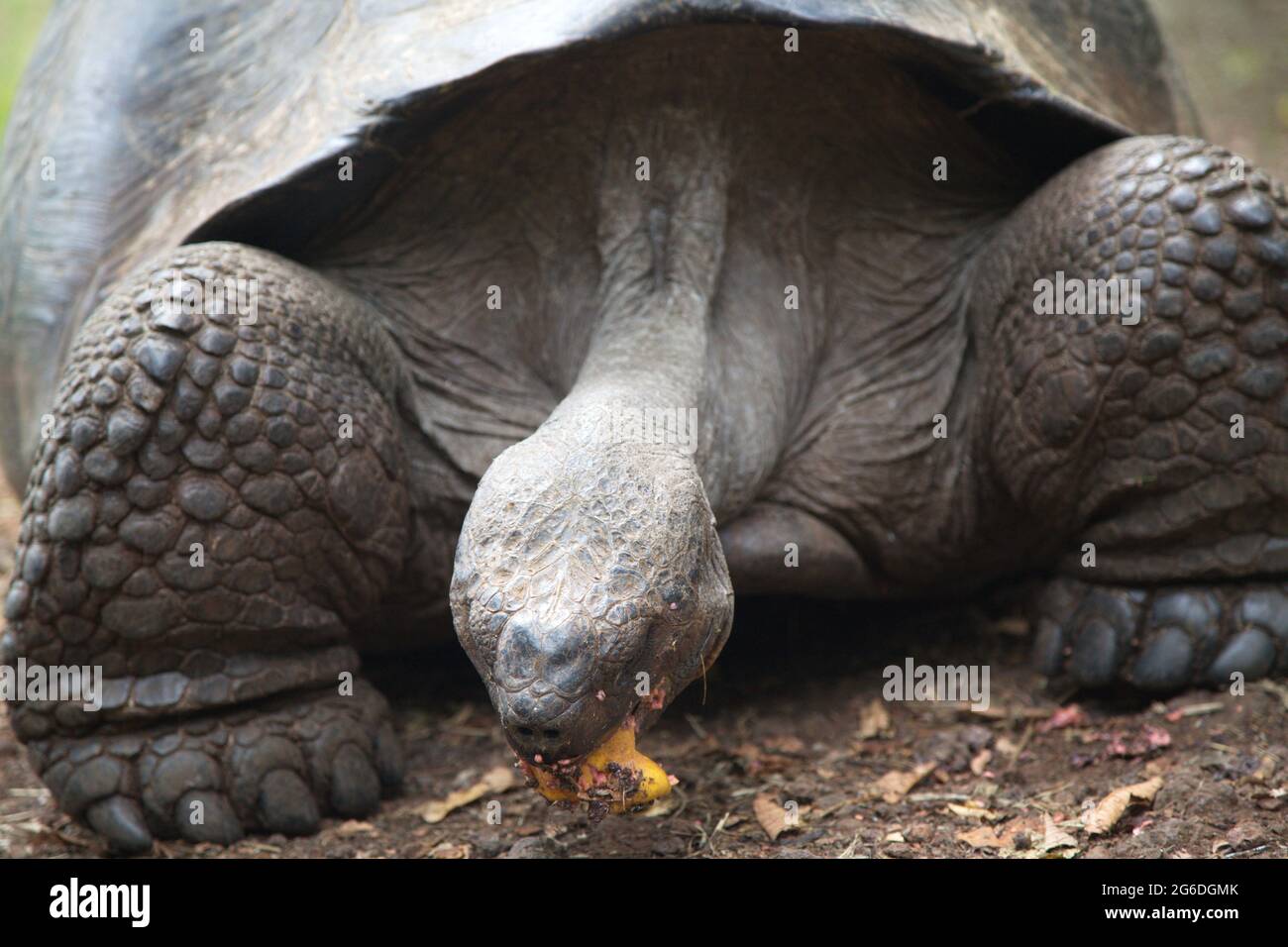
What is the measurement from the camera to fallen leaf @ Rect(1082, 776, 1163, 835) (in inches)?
120

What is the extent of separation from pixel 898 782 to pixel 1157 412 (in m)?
1.09

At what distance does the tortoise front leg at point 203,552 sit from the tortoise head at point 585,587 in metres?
0.78

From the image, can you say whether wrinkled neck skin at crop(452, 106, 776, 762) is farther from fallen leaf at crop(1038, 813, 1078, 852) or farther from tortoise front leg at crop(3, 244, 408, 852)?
fallen leaf at crop(1038, 813, 1078, 852)

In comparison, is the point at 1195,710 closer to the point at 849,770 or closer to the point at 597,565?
the point at 849,770

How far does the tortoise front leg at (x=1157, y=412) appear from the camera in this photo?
3.58 m

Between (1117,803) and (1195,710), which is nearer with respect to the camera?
(1117,803)

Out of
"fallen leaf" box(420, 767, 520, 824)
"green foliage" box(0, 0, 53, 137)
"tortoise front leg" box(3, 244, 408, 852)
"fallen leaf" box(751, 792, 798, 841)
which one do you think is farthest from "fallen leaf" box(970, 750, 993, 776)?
"green foliage" box(0, 0, 53, 137)

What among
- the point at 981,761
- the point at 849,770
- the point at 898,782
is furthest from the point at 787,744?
the point at 981,761

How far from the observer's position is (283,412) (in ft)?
11.4

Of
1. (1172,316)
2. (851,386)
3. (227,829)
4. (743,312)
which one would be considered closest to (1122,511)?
(1172,316)

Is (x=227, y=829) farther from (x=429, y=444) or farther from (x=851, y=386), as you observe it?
(x=851, y=386)

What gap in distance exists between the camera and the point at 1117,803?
10.2 feet

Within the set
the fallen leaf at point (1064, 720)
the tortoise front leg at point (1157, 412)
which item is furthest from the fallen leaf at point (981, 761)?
the tortoise front leg at point (1157, 412)
